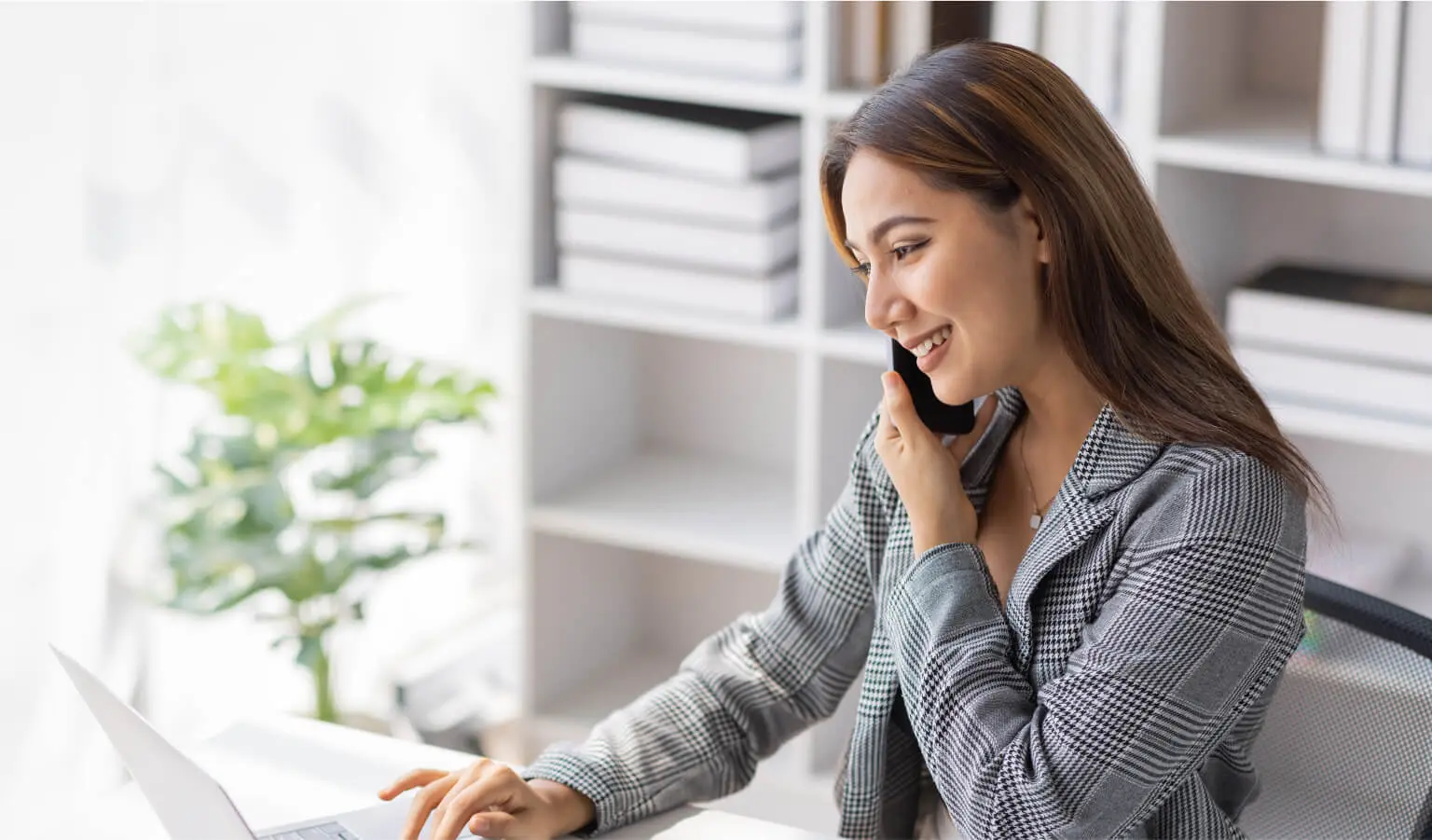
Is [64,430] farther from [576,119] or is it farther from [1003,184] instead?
[1003,184]

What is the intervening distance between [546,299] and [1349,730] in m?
1.43

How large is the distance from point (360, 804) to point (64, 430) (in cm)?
113

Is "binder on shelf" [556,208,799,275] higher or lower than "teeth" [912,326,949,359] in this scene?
lower

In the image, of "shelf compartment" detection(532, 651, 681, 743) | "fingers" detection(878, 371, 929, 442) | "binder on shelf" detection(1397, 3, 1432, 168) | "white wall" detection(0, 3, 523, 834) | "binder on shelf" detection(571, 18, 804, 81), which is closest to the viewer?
"fingers" detection(878, 371, 929, 442)

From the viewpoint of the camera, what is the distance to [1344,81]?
6.61 ft

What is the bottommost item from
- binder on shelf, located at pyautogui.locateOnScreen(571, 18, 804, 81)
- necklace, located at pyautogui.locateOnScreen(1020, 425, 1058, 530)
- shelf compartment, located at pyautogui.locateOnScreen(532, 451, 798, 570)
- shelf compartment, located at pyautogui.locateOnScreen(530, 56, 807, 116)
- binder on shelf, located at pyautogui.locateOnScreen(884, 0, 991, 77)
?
shelf compartment, located at pyautogui.locateOnScreen(532, 451, 798, 570)

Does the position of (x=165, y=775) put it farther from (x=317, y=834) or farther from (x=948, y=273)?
(x=948, y=273)

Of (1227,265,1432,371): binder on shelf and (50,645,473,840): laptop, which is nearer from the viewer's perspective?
(50,645,473,840): laptop

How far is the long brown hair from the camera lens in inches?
50.8

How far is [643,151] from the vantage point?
2.42 m

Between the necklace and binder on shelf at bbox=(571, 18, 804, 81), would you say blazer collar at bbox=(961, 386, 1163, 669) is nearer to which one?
the necklace

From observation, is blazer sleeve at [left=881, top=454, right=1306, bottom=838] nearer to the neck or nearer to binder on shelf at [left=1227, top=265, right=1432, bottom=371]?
the neck

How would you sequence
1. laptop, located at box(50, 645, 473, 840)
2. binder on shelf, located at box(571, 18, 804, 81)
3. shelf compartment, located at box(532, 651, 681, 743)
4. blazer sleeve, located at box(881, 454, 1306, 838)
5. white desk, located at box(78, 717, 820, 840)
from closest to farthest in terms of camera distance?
laptop, located at box(50, 645, 473, 840)
blazer sleeve, located at box(881, 454, 1306, 838)
white desk, located at box(78, 717, 820, 840)
binder on shelf, located at box(571, 18, 804, 81)
shelf compartment, located at box(532, 651, 681, 743)

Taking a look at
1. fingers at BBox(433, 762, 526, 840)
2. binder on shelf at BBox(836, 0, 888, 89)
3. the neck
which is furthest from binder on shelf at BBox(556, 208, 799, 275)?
fingers at BBox(433, 762, 526, 840)
